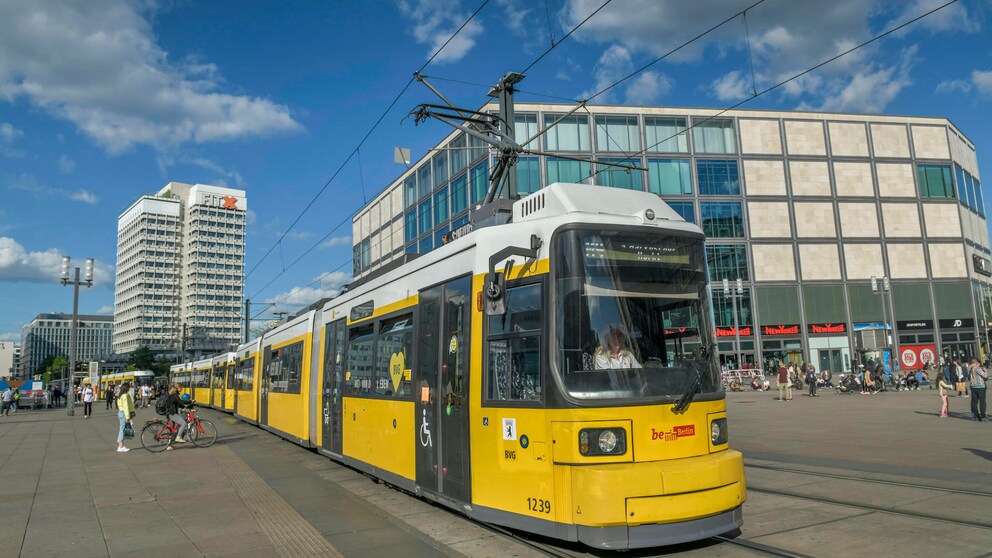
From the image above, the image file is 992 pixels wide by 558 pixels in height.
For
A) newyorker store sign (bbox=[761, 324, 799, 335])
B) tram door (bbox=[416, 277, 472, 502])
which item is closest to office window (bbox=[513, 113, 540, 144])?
newyorker store sign (bbox=[761, 324, 799, 335])

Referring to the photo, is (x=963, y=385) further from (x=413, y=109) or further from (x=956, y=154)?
(x=956, y=154)

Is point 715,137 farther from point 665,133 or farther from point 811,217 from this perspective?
point 811,217

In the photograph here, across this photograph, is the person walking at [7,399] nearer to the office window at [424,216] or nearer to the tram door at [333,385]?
the office window at [424,216]

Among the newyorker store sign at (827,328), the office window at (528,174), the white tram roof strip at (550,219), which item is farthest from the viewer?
the newyorker store sign at (827,328)

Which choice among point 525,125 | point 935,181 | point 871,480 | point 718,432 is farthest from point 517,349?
point 935,181

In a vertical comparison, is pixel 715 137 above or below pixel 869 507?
above

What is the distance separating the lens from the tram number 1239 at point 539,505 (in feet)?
20.0

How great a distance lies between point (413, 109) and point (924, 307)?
59.6m

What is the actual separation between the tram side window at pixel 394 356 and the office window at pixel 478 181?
4028 cm

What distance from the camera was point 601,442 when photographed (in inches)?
232

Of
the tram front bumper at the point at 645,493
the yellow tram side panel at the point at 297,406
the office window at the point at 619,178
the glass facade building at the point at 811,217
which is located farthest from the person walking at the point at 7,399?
the tram front bumper at the point at 645,493

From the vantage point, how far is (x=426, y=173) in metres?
61.2

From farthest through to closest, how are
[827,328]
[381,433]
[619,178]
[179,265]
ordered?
[179,265] → [827,328] → [619,178] → [381,433]

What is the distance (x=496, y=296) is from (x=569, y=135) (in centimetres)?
4835
